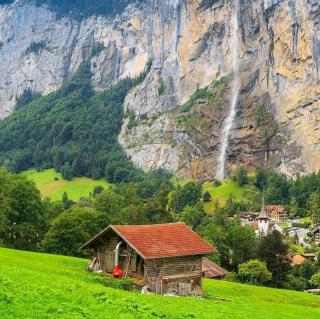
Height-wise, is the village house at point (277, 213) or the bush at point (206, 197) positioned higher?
the bush at point (206, 197)

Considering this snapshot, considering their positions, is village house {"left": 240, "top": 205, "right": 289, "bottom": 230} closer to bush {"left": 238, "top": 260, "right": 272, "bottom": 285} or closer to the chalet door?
bush {"left": 238, "top": 260, "right": 272, "bottom": 285}

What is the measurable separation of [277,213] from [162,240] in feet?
369

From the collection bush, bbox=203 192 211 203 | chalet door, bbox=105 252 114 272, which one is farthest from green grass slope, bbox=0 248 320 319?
bush, bbox=203 192 211 203

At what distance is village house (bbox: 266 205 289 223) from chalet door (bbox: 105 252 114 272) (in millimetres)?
107853

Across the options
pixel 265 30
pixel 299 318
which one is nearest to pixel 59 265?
pixel 299 318

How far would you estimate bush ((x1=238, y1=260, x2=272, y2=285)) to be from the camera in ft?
227

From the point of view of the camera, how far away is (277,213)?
14725 cm

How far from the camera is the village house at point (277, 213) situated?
145875 millimetres

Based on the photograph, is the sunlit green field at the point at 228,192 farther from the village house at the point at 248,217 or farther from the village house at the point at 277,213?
the village house at the point at 277,213

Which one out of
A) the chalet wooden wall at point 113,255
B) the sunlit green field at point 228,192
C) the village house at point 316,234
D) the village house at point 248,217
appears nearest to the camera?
the chalet wooden wall at point 113,255

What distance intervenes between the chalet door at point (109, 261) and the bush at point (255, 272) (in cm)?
3185

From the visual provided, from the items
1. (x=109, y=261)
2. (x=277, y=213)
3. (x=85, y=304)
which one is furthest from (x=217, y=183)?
(x=85, y=304)

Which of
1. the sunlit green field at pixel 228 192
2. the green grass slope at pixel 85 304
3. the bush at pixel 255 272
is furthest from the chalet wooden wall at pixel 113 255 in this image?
the sunlit green field at pixel 228 192

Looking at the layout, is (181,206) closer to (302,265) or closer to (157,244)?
(302,265)
